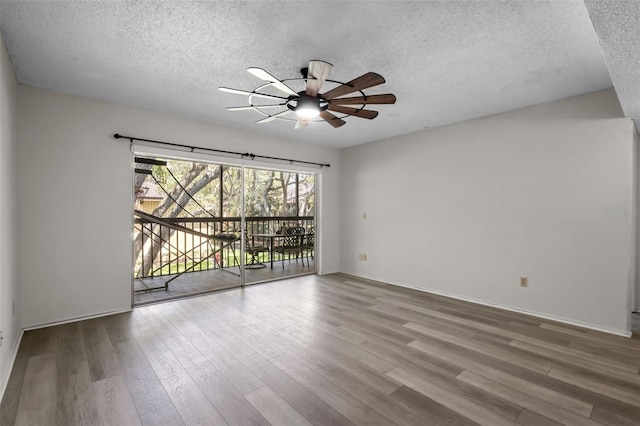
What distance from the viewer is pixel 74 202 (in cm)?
323

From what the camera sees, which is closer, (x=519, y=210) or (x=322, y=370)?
(x=322, y=370)

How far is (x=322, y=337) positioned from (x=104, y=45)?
300 centimetres

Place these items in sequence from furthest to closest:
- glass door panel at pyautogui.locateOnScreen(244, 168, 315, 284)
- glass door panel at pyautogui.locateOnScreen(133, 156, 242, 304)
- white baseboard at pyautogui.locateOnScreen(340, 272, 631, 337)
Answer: glass door panel at pyautogui.locateOnScreen(244, 168, 315, 284), glass door panel at pyautogui.locateOnScreen(133, 156, 242, 304), white baseboard at pyautogui.locateOnScreen(340, 272, 631, 337)

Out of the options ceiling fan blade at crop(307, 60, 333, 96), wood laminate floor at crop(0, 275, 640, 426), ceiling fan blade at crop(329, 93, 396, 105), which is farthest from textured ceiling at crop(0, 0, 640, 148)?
wood laminate floor at crop(0, 275, 640, 426)

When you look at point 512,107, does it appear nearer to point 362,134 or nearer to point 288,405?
point 362,134

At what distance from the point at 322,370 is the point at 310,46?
2424 mm

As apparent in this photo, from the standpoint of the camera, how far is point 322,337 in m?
2.80

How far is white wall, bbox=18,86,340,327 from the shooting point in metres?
3.00

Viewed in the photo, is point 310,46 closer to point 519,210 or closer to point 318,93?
point 318,93

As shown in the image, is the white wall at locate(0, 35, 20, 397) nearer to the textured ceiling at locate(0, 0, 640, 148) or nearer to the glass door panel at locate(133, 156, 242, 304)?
the textured ceiling at locate(0, 0, 640, 148)

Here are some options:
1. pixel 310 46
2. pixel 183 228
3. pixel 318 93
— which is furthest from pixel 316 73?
pixel 183 228

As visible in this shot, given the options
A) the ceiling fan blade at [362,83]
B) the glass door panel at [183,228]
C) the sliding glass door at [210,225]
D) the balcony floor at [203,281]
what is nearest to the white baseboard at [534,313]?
the balcony floor at [203,281]

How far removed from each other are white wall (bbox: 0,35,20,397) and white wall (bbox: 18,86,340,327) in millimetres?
253

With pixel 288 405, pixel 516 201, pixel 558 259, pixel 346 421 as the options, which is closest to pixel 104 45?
pixel 288 405
